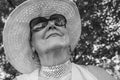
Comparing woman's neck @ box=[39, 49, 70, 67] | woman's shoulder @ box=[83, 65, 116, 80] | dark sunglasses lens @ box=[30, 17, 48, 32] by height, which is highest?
dark sunglasses lens @ box=[30, 17, 48, 32]

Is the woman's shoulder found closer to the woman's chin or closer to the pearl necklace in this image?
the pearl necklace

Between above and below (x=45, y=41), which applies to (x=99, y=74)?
below

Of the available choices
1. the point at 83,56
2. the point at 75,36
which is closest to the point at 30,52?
the point at 75,36

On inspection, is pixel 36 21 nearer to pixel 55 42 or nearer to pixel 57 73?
pixel 55 42

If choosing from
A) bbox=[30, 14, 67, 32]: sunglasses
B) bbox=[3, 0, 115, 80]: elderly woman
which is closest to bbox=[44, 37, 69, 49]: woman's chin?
bbox=[3, 0, 115, 80]: elderly woman

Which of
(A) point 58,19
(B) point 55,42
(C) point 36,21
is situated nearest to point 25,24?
(C) point 36,21

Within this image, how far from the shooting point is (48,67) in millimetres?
2771

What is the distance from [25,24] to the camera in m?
2.98

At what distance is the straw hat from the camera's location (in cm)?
291

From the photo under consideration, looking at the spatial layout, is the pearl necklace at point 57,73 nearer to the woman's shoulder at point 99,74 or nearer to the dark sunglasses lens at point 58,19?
the woman's shoulder at point 99,74

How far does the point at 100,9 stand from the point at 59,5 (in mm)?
4473

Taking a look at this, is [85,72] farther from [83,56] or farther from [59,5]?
[83,56]

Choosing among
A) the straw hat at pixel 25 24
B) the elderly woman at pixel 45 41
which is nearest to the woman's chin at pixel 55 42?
the elderly woman at pixel 45 41

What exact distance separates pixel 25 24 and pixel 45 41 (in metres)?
0.40
